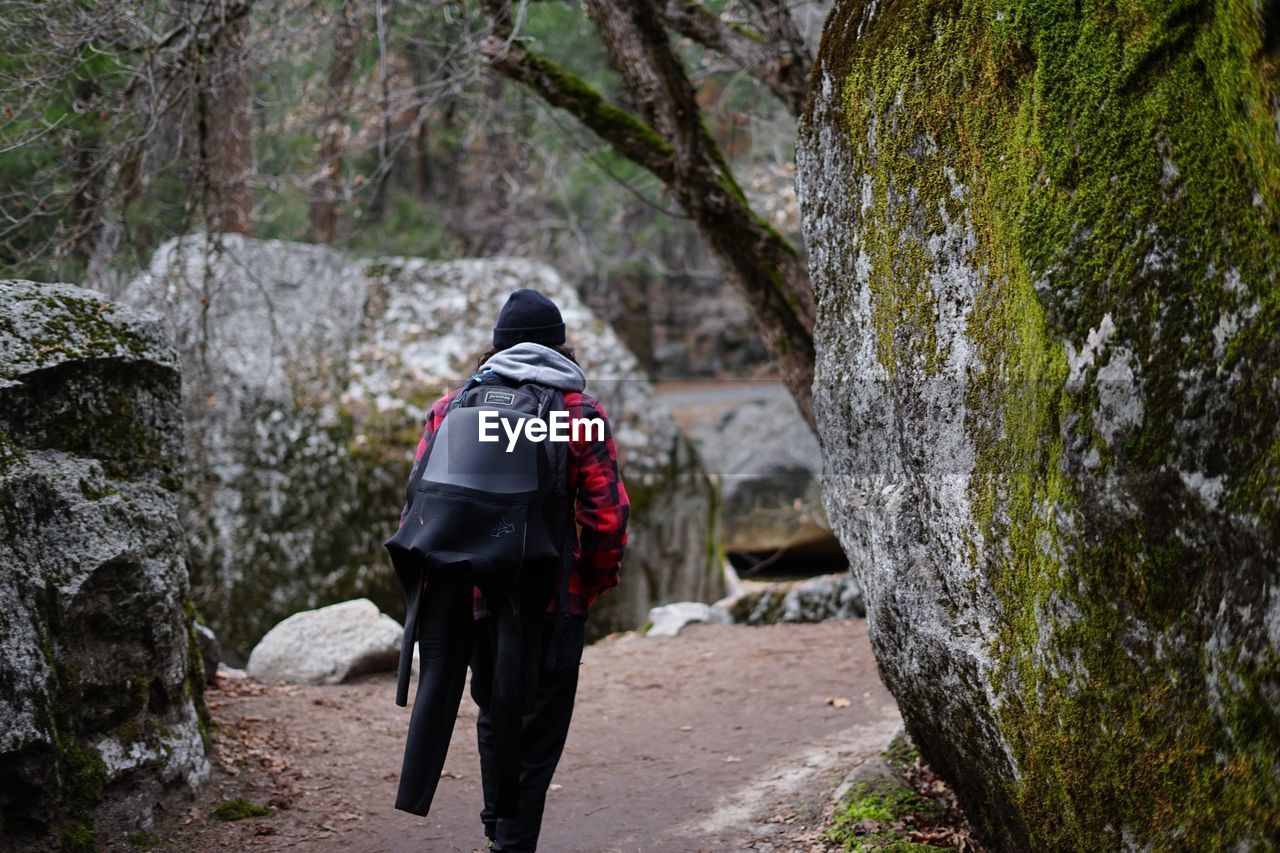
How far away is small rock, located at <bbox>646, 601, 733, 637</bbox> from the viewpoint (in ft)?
28.9

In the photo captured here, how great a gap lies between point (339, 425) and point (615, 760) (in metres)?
5.08

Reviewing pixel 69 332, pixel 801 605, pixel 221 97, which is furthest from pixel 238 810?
pixel 801 605

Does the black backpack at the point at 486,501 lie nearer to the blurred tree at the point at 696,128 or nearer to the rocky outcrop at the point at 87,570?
the rocky outcrop at the point at 87,570

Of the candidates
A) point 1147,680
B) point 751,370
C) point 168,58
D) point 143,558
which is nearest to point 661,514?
point 168,58

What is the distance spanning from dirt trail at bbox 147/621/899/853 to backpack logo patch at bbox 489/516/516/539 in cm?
173

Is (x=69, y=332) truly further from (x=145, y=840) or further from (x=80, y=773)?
(x=145, y=840)

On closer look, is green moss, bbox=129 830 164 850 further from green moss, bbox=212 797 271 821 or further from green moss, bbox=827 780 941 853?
green moss, bbox=827 780 941 853

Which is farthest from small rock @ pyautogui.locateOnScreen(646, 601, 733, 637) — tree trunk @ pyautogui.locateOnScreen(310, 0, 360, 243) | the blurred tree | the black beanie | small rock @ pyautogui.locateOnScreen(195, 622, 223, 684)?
the black beanie

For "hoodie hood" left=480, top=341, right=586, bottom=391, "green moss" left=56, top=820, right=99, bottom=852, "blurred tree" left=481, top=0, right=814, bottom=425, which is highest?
"blurred tree" left=481, top=0, right=814, bottom=425

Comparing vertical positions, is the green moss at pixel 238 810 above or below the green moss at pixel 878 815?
below

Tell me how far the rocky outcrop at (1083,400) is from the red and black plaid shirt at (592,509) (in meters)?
0.97

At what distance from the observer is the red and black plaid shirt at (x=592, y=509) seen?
3.62 m

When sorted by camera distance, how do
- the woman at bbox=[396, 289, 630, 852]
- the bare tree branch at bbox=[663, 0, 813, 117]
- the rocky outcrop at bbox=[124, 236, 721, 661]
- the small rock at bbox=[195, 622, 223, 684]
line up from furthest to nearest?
the rocky outcrop at bbox=[124, 236, 721, 661]
the bare tree branch at bbox=[663, 0, 813, 117]
the small rock at bbox=[195, 622, 223, 684]
the woman at bbox=[396, 289, 630, 852]

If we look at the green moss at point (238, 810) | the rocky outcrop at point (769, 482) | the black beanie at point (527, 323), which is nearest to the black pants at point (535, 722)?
the black beanie at point (527, 323)
